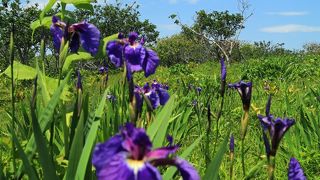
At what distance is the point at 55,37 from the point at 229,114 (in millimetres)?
3613

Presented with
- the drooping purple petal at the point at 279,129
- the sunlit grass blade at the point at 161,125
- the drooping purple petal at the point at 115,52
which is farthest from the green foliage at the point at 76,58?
the drooping purple petal at the point at 279,129

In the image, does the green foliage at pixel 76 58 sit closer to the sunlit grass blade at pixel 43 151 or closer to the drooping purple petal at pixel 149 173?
the sunlit grass blade at pixel 43 151

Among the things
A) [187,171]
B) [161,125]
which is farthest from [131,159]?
[161,125]

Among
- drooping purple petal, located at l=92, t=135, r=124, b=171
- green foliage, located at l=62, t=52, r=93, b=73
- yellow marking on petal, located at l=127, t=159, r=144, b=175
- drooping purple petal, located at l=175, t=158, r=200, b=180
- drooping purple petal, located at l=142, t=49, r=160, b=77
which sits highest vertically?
green foliage, located at l=62, t=52, r=93, b=73

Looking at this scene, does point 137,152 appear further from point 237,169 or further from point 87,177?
point 237,169

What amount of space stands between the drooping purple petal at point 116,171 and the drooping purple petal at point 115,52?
1.11 meters

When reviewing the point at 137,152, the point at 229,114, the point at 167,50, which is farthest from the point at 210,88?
the point at 167,50

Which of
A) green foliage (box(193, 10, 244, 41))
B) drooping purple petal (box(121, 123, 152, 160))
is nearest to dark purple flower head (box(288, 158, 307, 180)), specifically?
drooping purple petal (box(121, 123, 152, 160))

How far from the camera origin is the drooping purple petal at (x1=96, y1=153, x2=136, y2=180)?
31.3 inches

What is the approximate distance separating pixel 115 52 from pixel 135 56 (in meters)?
0.18

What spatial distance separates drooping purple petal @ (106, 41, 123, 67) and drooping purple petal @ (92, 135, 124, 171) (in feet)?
3.51

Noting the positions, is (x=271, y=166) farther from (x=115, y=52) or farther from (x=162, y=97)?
(x=162, y=97)

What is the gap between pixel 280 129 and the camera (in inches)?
51.1

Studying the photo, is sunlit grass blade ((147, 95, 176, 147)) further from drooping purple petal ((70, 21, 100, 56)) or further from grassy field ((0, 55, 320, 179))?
drooping purple petal ((70, 21, 100, 56))
